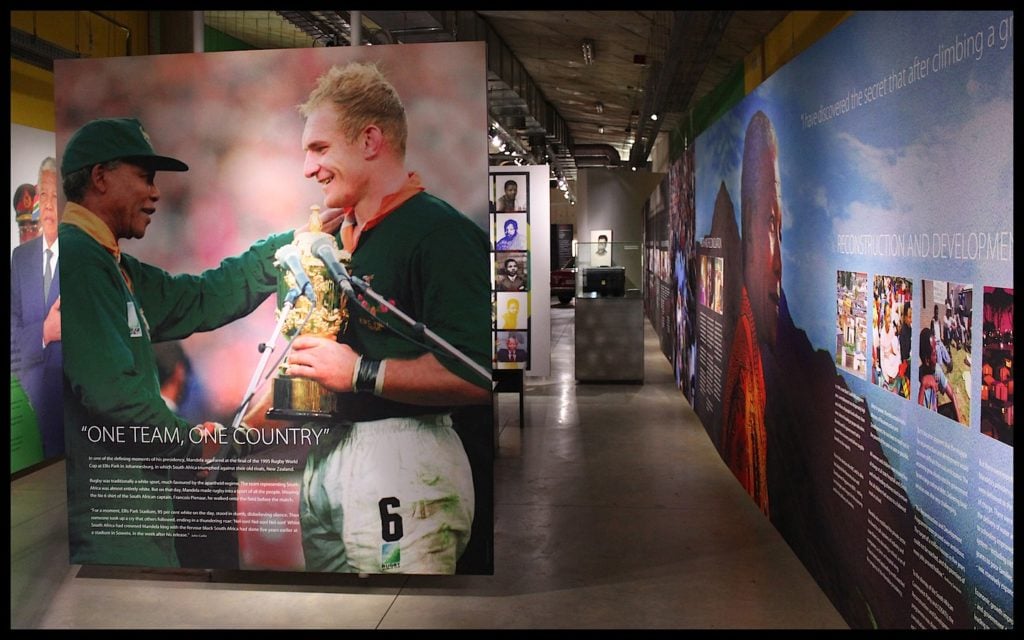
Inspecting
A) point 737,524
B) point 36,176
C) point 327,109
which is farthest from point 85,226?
point 737,524

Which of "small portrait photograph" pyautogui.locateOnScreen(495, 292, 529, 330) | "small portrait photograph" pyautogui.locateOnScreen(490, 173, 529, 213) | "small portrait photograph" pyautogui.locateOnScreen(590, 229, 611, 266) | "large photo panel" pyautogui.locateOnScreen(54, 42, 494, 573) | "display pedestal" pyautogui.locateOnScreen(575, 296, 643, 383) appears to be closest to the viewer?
"large photo panel" pyautogui.locateOnScreen(54, 42, 494, 573)

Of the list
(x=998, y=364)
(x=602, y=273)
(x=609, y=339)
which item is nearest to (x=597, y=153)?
(x=602, y=273)

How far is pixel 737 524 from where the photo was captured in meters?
6.39

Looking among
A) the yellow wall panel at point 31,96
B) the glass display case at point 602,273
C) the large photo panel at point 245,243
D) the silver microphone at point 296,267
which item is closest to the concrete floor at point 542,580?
the large photo panel at point 245,243

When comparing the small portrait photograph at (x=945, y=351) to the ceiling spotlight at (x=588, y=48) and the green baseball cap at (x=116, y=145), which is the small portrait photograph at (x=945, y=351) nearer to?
the green baseball cap at (x=116, y=145)

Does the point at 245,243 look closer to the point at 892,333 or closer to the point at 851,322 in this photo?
the point at 851,322

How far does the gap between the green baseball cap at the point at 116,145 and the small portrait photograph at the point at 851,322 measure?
11.1ft

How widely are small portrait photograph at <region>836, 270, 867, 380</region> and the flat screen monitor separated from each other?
854cm

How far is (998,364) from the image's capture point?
9.57 feet

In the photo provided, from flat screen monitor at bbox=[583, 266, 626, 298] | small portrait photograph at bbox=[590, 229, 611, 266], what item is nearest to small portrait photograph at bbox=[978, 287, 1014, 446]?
flat screen monitor at bbox=[583, 266, 626, 298]

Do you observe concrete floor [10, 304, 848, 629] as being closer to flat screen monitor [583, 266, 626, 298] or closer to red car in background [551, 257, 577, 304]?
flat screen monitor [583, 266, 626, 298]

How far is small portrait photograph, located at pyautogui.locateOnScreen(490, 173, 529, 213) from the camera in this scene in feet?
40.0

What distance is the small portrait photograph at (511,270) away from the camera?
1235 centimetres

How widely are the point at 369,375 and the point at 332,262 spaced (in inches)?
23.9
